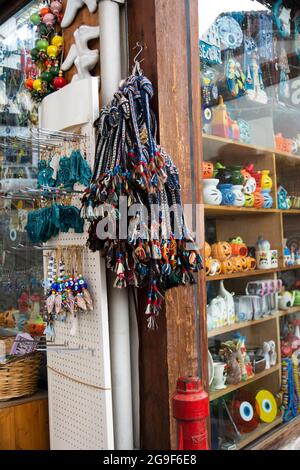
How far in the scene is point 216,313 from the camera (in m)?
2.19

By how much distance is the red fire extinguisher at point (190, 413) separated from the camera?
1.49m

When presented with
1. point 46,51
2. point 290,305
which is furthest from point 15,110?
point 290,305

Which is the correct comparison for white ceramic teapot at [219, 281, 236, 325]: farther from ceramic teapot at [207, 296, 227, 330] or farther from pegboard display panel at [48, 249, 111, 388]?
pegboard display panel at [48, 249, 111, 388]

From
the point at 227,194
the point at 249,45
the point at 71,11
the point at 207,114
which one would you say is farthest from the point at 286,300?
the point at 71,11

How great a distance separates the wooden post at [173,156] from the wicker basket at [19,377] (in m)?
0.56

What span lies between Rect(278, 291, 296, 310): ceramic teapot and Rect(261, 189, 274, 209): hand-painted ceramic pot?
488 mm

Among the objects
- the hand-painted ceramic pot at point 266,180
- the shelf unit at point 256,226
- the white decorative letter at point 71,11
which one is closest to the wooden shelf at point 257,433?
the shelf unit at point 256,226

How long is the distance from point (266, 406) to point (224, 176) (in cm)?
114

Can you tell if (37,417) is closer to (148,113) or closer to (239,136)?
(148,113)

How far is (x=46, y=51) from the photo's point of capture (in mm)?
2059

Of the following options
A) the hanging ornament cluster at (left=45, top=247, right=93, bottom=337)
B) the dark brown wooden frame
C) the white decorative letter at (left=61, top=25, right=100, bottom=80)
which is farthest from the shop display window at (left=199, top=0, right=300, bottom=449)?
the dark brown wooden frame

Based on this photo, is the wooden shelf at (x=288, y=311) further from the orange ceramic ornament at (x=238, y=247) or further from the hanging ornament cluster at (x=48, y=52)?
the hanging ornament cluster at (x=48, y=52)

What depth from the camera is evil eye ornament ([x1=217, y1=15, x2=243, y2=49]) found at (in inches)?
89.7

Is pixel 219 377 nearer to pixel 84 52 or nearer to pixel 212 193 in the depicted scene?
pixel 212 193
